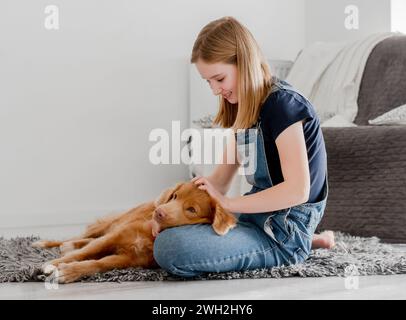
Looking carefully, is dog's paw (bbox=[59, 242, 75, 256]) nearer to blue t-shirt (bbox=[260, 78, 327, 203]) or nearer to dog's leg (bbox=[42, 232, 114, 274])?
dog's leg (bbox=[42, 232, 114, 274])

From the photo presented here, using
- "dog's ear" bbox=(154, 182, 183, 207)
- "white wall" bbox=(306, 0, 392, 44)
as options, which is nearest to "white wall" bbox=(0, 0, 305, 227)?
"white wall" bbox=(306, 0, 392, 44)

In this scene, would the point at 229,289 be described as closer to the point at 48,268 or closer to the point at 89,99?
the point at 48,268

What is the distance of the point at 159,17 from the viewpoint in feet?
11.1

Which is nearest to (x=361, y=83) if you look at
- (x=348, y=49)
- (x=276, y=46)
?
(x=348, y=49)

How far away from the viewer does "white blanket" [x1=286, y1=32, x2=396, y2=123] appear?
2.93 metres

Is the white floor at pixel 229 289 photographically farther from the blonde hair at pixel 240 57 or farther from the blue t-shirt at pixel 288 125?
the blonde hair at pixel 240 57

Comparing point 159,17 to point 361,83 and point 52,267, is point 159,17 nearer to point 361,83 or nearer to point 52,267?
point 361,83

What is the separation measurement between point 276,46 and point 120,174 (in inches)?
44.7

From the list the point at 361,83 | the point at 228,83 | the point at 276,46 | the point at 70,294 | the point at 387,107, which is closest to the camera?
the point at 70,294

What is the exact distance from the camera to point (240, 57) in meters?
1.62

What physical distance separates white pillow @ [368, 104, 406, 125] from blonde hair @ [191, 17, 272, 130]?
97 cm

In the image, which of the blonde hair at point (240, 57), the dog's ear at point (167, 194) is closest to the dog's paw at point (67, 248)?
the dog's ear at point (167, 194)

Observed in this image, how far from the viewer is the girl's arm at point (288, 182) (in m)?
1.59

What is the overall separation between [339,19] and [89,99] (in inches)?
53.3
